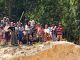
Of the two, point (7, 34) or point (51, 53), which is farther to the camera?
point (7, 34)

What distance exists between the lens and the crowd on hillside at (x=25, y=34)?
63.5 feet

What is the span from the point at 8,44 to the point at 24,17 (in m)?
9.09

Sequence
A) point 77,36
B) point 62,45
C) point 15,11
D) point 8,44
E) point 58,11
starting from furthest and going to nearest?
point 15,11, point 58,11, point 77,36, point 8,44, point 62,45

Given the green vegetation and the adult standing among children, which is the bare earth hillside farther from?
the green vegetation

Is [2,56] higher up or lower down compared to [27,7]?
lower down

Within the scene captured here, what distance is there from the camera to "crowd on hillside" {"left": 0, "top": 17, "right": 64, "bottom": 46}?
19.4 m

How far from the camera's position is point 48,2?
28.2 metres

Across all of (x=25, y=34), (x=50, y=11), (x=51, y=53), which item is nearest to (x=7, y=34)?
(x=25, y=34)

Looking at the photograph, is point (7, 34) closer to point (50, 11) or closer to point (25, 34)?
point (25, 34)

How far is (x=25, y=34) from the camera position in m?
19.9

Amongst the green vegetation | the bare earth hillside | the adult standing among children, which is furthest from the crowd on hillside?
the green vegetation

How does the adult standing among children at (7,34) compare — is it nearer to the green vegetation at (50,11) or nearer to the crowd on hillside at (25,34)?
the crowd on hillside at (25,34)

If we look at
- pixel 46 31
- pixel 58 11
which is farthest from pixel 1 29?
pixel 58 11

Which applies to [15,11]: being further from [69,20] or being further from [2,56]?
[2,56]
